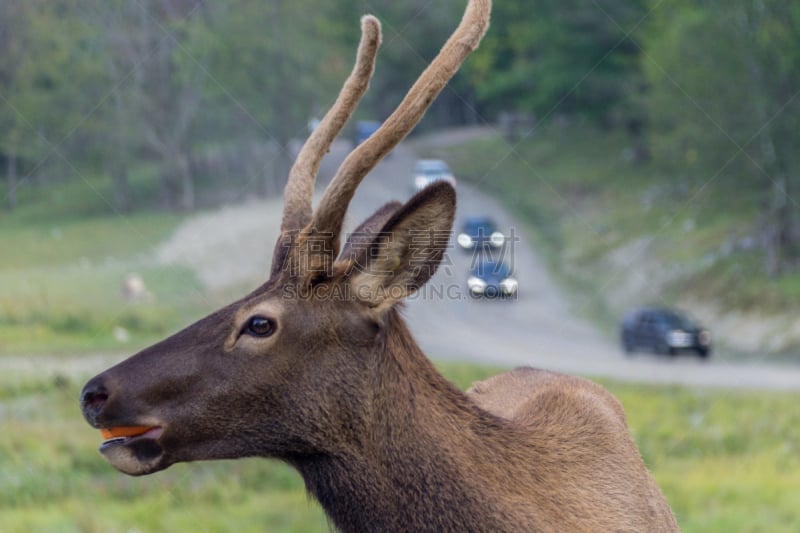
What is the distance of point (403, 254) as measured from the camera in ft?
13.7

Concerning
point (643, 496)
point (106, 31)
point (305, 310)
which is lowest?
point (643, 496)

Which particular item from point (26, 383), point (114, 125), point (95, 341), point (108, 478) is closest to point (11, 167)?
point (114, 125)

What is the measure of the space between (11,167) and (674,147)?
19.6 m

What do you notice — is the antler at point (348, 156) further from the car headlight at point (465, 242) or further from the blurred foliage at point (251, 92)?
the blurred foliage at point (251, 92)

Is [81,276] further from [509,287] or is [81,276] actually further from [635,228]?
[635,228]

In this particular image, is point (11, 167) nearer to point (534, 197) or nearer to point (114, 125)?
point (114, 125)

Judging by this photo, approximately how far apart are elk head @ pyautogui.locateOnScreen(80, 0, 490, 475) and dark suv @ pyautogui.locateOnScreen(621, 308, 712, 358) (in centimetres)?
2134

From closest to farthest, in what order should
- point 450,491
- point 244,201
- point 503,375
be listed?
point 450,491
point 503,375
point 244,201

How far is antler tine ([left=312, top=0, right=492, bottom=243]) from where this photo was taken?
13.7 ft

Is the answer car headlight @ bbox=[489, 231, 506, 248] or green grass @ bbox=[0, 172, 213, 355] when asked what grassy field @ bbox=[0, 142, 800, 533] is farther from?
car headlight @ bbox=[489, 231, 506, 248]

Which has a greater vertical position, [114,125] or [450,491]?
[114,125]

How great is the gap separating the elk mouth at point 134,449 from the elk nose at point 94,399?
0.10m

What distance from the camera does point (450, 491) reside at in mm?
4078

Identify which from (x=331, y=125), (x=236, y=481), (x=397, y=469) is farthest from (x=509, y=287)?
(x=397, y=469)
